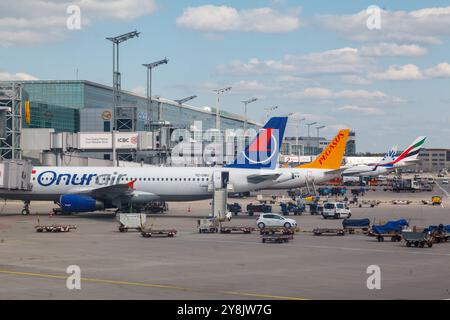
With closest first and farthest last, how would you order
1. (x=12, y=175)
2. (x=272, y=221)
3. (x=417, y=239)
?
(x=417, y=239), (x=272, y=221), (x=12, y=175)

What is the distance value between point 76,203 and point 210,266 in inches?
1469

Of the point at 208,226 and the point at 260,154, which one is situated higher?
the point at 260,154

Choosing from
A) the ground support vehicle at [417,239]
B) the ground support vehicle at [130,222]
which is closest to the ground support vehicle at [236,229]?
the ground support vehicle at [130,222]

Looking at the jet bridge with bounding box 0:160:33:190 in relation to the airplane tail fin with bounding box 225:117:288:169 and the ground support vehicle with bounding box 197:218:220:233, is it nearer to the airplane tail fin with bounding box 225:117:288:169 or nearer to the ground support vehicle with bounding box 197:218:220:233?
the airplane tail fin with bounding box 225:117:288:169

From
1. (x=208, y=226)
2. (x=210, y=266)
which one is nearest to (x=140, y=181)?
(x=208, y=226)

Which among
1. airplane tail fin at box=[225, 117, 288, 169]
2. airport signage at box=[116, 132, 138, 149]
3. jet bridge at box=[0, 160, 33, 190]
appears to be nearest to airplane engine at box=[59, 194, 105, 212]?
jet bridge at box=[0, 160, 33, 190]

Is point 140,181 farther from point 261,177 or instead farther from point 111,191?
point 261,177

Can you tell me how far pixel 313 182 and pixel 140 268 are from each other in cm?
4812

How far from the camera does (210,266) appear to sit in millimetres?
36500

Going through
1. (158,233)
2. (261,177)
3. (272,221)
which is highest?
(261,177)
